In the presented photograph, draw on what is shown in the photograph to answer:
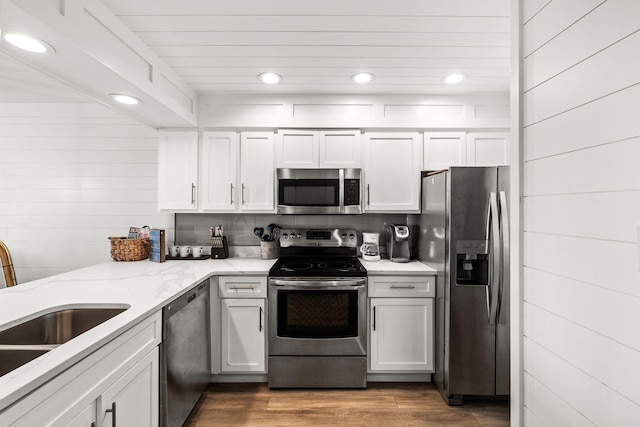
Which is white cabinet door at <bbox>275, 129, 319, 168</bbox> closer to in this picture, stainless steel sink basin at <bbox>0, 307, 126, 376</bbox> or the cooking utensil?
the cooking utensil

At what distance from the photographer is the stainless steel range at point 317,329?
2.42 m

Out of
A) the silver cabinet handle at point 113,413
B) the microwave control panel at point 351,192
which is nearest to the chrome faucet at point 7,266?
the silver cabinet handle at point 113,413

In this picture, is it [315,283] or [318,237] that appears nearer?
[315,283]

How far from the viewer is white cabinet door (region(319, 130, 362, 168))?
2.81 meters

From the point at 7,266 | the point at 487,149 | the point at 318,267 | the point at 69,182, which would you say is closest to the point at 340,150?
the point at 318,267

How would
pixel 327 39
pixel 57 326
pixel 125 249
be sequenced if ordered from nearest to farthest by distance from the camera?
pixel 57 326, pixel 327 39, pixel 125 249

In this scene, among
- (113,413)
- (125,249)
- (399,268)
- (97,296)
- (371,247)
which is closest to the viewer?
(113,413)

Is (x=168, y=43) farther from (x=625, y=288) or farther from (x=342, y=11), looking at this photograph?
Result: (x=625, y=288)

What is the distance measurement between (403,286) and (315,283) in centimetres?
68

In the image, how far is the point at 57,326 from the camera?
59.3 inches

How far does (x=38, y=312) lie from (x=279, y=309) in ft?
4.58

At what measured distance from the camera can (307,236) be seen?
9.84 feet

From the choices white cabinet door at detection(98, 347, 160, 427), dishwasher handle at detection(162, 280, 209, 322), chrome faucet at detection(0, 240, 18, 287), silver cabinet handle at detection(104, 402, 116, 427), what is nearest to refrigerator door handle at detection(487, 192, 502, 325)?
dishwasher handle at detection(162, 280, 209, 322)

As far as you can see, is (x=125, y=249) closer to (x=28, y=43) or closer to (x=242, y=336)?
(x=242, y=336)
